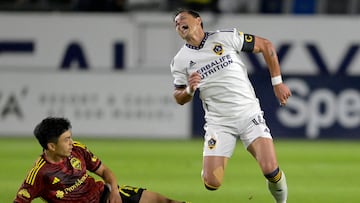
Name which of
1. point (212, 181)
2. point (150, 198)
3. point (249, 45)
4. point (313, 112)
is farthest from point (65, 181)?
point (313, 112)

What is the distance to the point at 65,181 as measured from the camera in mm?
7891

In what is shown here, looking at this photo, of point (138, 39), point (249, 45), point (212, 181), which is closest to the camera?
point (212, 181)

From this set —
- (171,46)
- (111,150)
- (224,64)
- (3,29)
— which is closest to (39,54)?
(3,29)

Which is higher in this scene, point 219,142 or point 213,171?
point 219,142

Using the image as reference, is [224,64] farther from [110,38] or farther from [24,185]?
[110,38]

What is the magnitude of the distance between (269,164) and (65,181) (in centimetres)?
188

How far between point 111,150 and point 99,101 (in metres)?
2.04

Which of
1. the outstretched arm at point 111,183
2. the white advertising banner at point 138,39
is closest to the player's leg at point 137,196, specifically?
the outstretched arm at point 111,183

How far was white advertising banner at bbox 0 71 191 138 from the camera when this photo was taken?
16812 millimetres

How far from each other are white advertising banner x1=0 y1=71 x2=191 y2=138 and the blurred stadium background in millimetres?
17

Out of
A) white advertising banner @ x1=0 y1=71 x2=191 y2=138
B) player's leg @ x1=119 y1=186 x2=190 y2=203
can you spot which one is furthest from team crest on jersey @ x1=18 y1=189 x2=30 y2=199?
white advertising banner @ x1=0 y1=71 x2=191 y2=138

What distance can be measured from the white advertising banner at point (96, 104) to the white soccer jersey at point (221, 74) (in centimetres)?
772

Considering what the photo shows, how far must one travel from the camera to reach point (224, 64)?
8.99 metres

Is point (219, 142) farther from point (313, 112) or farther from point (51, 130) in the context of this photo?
point (313, 112)
